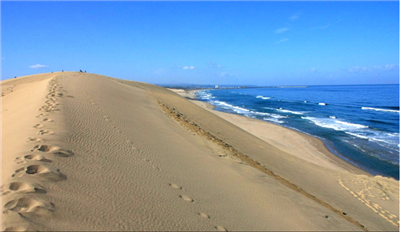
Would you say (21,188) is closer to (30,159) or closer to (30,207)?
(30,207)

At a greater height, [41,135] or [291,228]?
[41,135]

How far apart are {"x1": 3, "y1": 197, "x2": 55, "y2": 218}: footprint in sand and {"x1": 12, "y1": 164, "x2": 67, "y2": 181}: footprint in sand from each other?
23.6 inches

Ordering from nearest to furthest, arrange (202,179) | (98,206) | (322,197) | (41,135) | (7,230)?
(7,230)
(98,206)
(41,135)
(202,179)
(322,197)

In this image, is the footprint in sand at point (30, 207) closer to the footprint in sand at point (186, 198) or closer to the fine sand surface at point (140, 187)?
the fine sand surface at point (140, 187)

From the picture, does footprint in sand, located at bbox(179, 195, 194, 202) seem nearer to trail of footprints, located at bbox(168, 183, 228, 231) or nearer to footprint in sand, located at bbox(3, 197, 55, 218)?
Answer: trail of footprints, located at bbox(168, 183, 228, 231)

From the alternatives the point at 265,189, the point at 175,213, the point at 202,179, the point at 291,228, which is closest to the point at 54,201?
the point at 175,213

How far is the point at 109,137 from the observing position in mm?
6078

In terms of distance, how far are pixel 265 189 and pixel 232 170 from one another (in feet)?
3.59

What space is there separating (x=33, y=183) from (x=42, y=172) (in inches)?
13.7

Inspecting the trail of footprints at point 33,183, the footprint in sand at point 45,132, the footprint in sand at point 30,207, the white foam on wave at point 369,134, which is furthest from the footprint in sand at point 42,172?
the white foam on wave at point 369,134

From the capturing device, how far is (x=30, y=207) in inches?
109

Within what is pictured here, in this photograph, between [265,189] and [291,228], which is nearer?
[291,228]

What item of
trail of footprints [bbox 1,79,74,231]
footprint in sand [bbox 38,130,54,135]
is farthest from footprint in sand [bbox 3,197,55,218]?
footprint in sand [bbox 38,130,54,135]

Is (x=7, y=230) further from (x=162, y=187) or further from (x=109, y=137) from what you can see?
(x=109, y=137)
